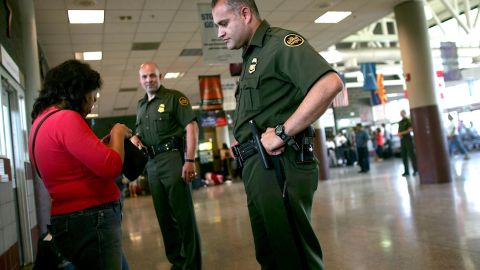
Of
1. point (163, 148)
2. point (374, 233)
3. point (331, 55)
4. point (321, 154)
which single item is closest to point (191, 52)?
point (331, 55)

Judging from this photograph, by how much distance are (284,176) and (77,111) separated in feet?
3.25

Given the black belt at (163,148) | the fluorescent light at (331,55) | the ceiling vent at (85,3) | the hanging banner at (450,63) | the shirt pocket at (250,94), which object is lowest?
the black belt at (163,148)

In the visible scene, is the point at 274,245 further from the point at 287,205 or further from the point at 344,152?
the point at 344,152

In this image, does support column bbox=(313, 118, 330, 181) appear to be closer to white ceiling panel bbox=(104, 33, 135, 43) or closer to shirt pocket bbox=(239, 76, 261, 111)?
white ceiling panel bbox=(104, 33, 135, 43)

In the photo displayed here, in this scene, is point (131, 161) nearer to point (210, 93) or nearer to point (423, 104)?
point (423, 104)

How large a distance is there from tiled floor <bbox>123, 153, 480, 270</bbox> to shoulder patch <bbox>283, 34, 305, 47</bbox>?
7.11 ft

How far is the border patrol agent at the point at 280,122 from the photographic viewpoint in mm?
1759

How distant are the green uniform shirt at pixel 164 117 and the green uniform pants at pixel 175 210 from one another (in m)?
0.18

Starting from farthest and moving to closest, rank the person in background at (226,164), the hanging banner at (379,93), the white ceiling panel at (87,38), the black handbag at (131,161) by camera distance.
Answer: the person in background at (226,164) → the hanging banner at (379,93) → the white ceiling panel at (87,38) → the black handbag at (131,161)

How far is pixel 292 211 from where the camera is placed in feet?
6.00

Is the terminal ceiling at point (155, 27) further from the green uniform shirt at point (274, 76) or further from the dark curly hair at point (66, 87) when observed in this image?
the green uniform shirt at point (274, 76)

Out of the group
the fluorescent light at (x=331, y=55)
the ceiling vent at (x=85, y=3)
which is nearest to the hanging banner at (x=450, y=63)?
the fluorescent light at (x=331, y=55)

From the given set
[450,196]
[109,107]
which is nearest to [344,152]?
[109,107]

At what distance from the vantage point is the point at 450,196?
6535mm
